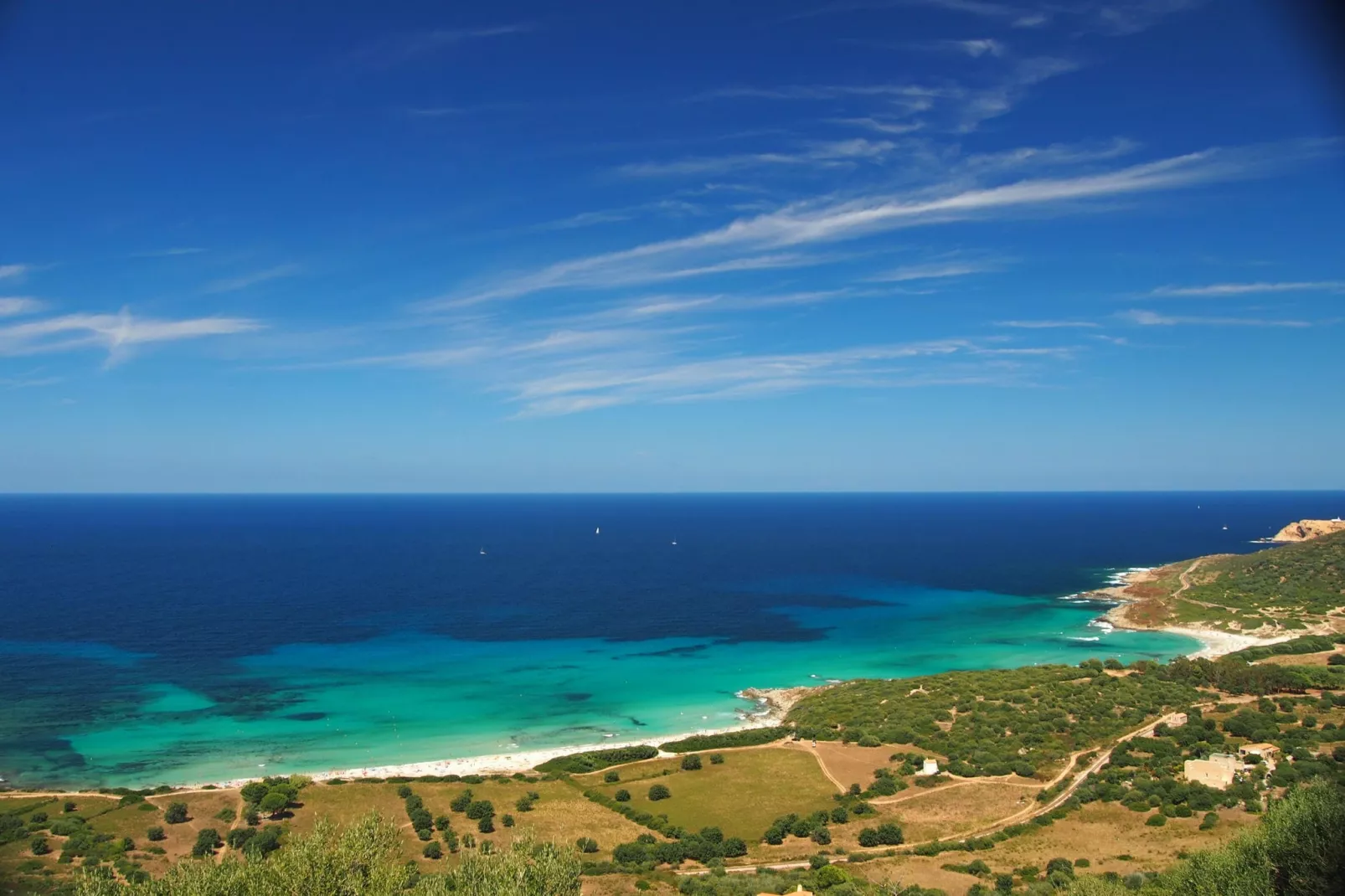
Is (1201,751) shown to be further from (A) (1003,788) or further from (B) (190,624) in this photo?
(B) (190,624)

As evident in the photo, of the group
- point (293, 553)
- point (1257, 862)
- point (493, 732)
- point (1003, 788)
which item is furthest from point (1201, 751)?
point (293, 553)

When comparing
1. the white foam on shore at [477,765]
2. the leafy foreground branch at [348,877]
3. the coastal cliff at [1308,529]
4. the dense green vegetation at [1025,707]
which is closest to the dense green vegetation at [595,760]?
the white foam on shore at [477,765]

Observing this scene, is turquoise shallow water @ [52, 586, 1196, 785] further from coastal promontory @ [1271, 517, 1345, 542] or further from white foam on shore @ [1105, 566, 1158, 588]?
coastal promontory @ [1271, 517, 1345, 542]

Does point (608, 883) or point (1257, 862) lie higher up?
point (1257, 862)

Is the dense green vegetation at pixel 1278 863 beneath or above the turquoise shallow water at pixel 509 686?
above

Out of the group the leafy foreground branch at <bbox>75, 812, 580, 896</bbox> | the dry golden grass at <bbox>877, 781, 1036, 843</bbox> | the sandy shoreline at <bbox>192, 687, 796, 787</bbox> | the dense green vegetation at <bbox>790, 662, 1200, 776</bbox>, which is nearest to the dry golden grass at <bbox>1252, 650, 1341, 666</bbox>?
the dense green vegetation at <bbox>790, 662, 1200, 776</bbox>

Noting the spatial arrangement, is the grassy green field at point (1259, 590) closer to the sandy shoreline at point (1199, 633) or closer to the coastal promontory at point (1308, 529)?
the sandy shoreline at point (1199, 633)
